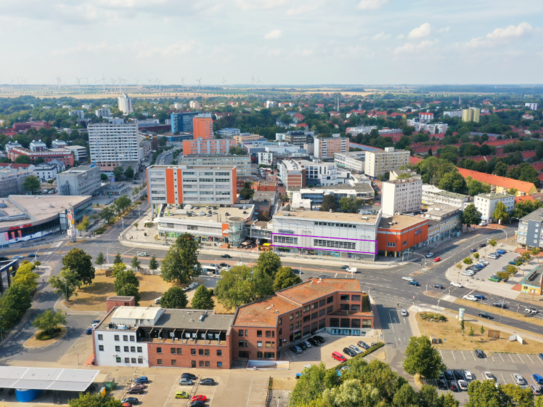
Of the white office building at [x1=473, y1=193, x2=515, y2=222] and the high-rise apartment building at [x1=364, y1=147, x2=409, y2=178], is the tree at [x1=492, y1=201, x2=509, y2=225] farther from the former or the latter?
the high-rise apartment building at [x1=364, y1=147, x2=409, y2=178]

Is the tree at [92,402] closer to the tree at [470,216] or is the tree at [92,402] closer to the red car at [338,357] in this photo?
the red car at [338,357]

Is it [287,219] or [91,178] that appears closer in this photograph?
[287,219]

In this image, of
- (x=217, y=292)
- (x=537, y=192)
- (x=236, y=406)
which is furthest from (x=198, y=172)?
(x=537, y=192)

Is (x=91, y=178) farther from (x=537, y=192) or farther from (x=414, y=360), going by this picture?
(x=537, y=192)

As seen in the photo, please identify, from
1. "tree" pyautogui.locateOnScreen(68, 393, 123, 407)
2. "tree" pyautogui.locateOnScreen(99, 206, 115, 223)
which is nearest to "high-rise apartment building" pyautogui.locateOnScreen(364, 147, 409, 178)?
"tree" pyautogui.locateOnScreen(99, 206, 115, 223)

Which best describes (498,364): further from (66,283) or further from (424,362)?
(66,283)

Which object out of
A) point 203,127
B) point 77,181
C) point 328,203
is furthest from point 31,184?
point 203,127

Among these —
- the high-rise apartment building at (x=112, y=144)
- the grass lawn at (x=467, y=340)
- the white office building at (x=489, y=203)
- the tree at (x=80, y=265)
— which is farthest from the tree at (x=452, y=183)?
the high-rise apartment building at (x=112, y=144)
